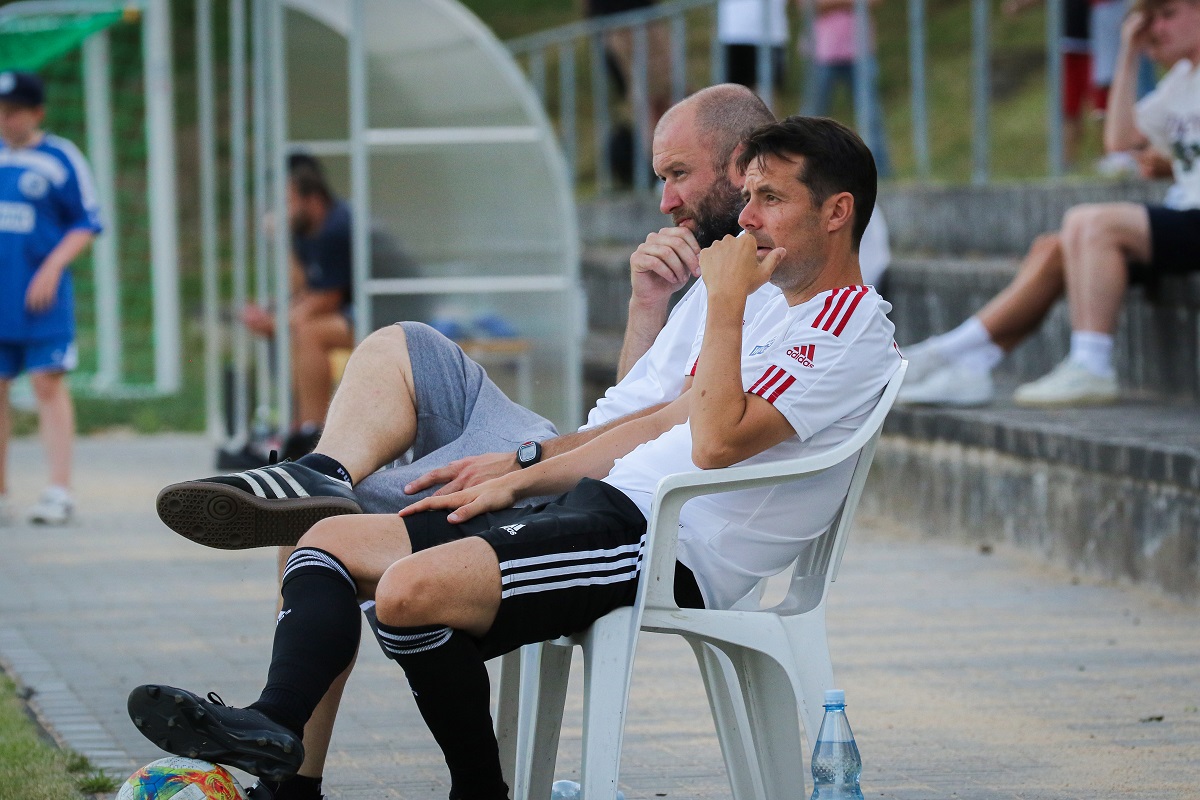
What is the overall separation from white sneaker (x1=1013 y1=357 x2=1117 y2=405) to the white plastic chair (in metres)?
4.12

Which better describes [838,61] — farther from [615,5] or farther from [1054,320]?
[615,5]

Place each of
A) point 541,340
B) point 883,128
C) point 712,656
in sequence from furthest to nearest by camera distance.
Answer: point 883,128 → point 541,340 → point 712,656

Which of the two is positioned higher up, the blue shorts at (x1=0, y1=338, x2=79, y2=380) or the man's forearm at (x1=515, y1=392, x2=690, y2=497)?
the man's forearm at (x1=515, y1=392, x2=690, y2=497)

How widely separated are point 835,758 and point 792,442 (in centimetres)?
60

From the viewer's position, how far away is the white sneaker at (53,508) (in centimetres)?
880

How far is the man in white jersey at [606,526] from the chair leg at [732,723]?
6.2 inches

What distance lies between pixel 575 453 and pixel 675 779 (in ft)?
3.14

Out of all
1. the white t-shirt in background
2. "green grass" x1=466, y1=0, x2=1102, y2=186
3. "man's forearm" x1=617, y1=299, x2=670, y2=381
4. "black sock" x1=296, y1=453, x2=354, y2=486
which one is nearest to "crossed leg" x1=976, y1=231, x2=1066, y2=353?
the white t-shirt in background

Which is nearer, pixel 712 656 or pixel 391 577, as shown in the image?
pixel 391 577

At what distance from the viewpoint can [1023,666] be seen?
18.2 feet

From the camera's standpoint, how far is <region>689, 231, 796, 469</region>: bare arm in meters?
3.37

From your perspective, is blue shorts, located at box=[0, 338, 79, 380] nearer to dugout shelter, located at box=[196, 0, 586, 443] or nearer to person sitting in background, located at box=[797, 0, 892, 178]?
dugout shelter, located at box=[196, 0, 586, 443]

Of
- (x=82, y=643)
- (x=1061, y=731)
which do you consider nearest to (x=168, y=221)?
(x=82, y=643)

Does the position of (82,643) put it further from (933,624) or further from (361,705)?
(933,624)
